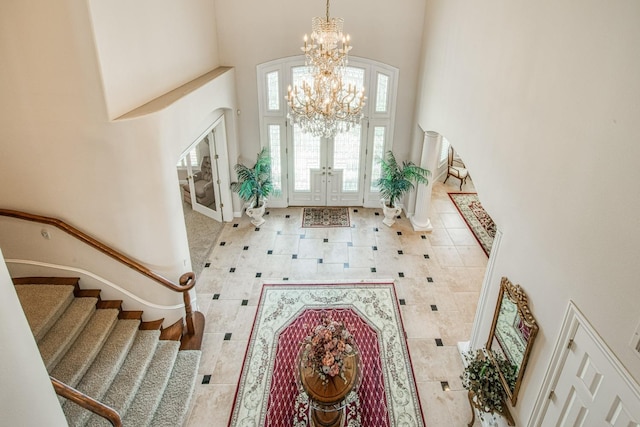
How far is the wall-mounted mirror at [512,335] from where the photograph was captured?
12.8ft

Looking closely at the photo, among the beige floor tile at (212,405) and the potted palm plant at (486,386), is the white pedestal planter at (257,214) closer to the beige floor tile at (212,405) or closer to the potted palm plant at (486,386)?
the beige floor tile at (212,405)

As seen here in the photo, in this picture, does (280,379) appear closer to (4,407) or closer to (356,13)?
(4,407)

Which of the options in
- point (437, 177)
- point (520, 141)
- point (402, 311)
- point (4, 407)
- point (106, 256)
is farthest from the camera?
point (437, 177)

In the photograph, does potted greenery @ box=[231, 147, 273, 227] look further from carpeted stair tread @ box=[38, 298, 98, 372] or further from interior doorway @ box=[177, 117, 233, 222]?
carpeted stair tread @ box=[38, 298, 98, 372]

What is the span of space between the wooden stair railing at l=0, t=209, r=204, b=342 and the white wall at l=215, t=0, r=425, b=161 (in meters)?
4.84

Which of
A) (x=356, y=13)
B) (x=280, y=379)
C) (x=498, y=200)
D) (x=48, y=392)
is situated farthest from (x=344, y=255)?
(x=48, y=392)

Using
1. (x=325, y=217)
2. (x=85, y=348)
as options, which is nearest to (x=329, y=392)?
(x=85, y=348)

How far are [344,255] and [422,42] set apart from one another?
15.3 feet

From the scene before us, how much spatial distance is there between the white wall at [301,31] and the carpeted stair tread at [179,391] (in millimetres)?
Answer: 5653

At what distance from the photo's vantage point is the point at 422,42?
26.1ft

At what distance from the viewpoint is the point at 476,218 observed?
369 inches

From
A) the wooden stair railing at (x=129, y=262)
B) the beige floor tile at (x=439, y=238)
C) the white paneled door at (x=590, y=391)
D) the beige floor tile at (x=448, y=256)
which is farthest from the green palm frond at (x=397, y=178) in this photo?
the white paneled door at (x=590, y=391)

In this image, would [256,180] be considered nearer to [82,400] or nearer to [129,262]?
[129,262]

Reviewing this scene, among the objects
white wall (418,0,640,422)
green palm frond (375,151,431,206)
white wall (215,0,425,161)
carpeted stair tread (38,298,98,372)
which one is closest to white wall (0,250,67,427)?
carpeted stair tread (38,298,98,372)
